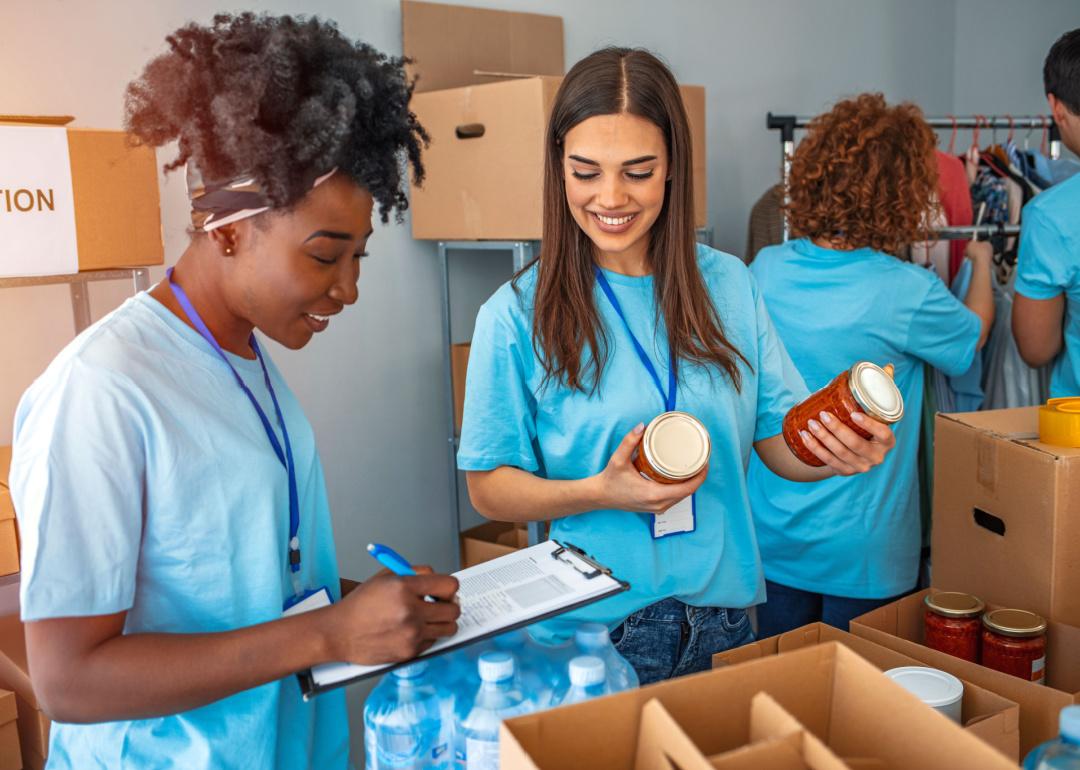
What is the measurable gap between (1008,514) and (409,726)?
96 cm

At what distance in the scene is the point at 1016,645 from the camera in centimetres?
120

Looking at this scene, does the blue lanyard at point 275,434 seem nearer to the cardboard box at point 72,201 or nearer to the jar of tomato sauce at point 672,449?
the jar of tomato sauce at point 672,449

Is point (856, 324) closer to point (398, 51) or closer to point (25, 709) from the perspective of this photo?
point (398, 51)

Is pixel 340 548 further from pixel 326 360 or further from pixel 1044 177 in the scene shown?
pixel 1044 177

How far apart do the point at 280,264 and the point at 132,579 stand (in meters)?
0.35

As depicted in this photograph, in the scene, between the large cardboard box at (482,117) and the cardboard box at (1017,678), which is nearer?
the cardboard box at (1017,678)

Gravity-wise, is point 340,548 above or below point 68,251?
below

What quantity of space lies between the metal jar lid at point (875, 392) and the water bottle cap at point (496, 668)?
536 mm

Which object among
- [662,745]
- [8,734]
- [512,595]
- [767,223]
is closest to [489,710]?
[512,595]

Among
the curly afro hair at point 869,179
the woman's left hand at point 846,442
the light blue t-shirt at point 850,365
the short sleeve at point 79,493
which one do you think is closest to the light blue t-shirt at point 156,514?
the short sleeve at point 79,493

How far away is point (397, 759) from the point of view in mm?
936

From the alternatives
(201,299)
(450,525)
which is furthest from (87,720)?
(450,525)

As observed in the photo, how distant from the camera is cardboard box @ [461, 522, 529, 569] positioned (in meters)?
2.79

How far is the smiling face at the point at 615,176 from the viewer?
1411mm
